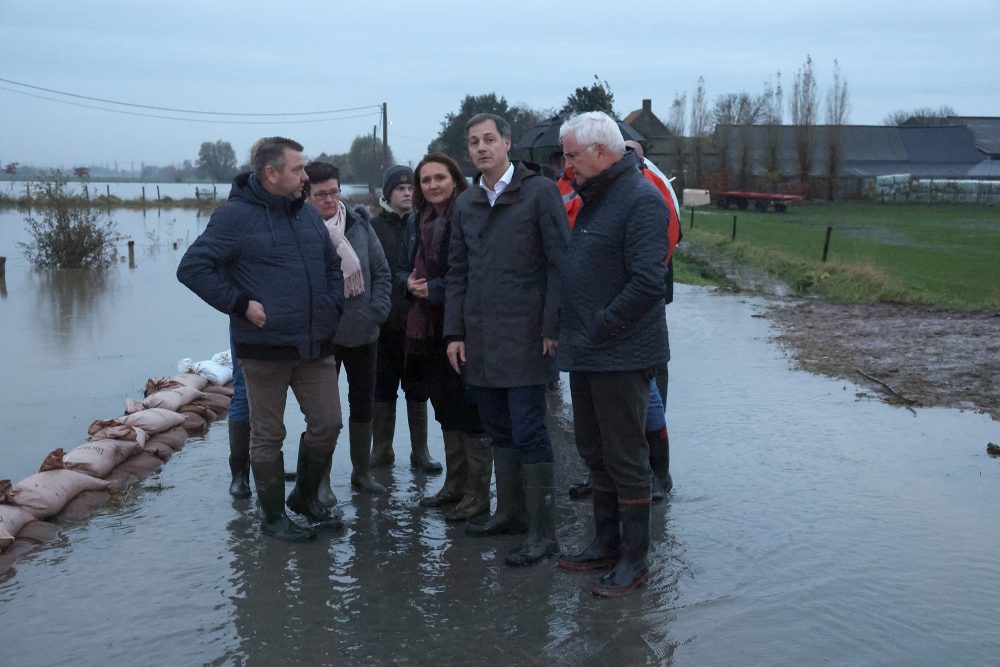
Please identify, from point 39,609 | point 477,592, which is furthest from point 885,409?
point 39,609

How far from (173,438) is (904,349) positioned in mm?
7242

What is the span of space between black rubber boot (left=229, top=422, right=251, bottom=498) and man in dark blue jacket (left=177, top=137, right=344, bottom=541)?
2.58ft

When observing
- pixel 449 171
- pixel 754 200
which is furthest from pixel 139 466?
pixel 754 200

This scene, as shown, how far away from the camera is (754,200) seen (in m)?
64.4

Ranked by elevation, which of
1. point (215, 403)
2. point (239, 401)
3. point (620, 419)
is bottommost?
point (215, 403)

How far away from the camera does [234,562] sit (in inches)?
186

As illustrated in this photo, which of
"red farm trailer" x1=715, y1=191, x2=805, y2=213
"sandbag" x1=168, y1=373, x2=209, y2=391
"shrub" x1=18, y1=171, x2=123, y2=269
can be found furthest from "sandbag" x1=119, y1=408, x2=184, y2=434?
"red farm trailer" x1=715, y1=191, x2=805, y2=213

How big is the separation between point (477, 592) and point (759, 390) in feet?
15.9

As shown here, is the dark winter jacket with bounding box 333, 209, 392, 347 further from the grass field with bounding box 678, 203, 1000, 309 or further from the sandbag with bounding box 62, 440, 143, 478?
the grass field with bounding box 678, 203, 1000, 309

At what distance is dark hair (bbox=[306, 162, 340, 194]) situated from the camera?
5473 millimetres

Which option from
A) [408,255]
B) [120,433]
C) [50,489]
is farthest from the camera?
[120,433]

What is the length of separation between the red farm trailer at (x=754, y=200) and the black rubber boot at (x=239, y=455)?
56.5m

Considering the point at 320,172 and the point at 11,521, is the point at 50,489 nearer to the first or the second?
the point at 11,521

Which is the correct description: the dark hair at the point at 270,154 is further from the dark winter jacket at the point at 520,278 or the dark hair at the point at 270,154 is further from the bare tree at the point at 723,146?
the bare tree at the point at 723,146
